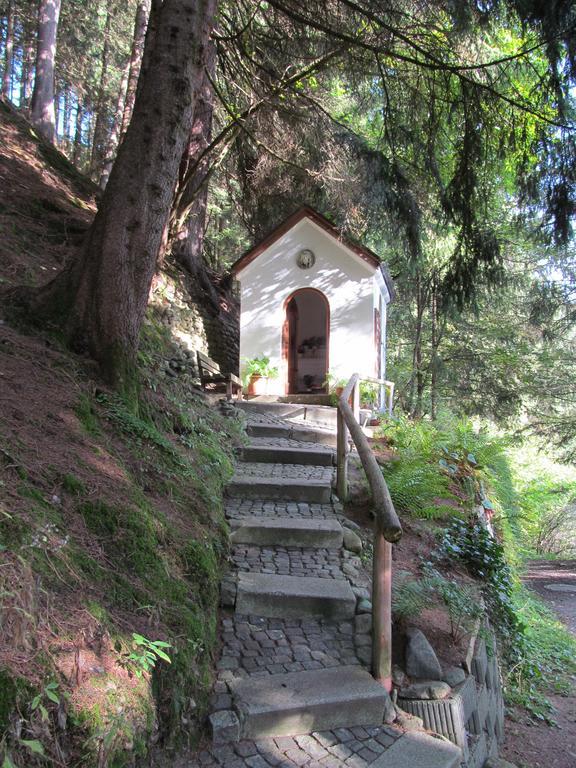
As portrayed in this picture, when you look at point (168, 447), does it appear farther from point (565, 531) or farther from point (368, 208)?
point (565, 531)

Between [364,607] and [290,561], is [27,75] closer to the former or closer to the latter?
[290,561]

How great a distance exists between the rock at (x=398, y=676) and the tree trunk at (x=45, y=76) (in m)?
13.2

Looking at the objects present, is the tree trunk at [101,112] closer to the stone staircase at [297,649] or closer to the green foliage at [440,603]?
the stone staircase at [297,649]

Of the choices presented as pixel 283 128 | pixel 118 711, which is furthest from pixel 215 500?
pixel 283 128

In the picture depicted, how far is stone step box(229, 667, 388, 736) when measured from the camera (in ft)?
8.65

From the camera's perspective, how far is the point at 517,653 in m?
5.29

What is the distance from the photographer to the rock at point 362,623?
3.43 m

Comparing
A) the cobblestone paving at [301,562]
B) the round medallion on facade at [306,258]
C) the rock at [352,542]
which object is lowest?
the cobblestone paving at [301,562]

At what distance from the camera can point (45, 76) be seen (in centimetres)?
1255

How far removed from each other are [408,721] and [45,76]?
580 inches

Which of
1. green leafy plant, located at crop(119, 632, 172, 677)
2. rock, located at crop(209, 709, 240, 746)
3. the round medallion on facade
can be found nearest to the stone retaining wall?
rock, located at crop(209, 709, 240, 746)

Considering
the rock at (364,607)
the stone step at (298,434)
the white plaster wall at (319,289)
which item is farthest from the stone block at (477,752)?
the white plaster wall at (319,289)

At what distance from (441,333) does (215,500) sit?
1328 centimetres

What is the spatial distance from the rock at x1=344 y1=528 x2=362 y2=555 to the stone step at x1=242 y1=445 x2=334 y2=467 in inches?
73.5
